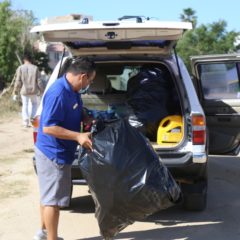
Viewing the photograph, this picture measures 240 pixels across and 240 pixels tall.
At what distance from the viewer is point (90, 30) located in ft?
17.2

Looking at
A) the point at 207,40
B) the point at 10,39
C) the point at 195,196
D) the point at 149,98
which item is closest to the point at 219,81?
the point at 149,98

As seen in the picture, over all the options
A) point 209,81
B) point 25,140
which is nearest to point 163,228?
point 209,81

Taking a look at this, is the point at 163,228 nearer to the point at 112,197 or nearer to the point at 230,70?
the point at 112,197

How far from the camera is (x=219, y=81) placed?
299 inches

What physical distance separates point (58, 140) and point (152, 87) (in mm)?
2075

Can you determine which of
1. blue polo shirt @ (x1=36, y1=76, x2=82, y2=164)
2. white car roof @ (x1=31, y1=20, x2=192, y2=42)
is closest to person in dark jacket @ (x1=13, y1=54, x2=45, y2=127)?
white car roof @ (x1=31, y1=20, x2=192, y2=42)

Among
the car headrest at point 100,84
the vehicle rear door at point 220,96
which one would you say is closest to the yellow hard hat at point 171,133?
the car headrest at point 100,84

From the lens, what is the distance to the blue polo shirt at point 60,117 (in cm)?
437

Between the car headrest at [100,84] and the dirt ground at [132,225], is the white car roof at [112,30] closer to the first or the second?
the car headrest at [100,84]

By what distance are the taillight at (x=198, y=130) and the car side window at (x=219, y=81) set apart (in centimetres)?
218

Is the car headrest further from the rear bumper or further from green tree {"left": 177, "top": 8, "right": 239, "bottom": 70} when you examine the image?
green tree {"left": 177, "top": 8, "right": 239, "bottom": 70}

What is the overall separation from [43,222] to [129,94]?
218 centimetres

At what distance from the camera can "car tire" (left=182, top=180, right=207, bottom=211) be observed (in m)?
5.75

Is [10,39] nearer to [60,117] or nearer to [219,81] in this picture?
[219,81]
